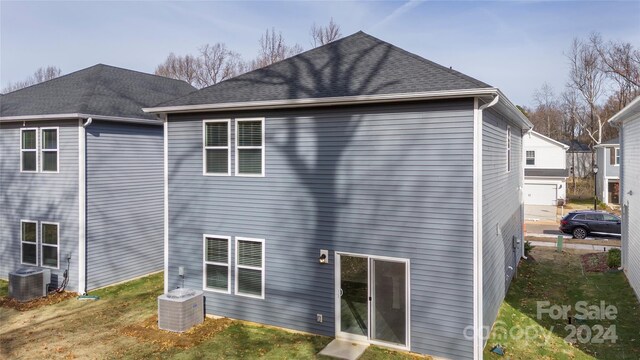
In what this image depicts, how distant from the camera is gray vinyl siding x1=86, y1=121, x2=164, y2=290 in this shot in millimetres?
13094

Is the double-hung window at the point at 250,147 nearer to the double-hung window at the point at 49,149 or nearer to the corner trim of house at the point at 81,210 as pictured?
the corner trim of house at the point at 81,210

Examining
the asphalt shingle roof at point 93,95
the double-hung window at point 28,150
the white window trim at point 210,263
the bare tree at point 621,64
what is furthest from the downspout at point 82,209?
the bare tree at point 621,64

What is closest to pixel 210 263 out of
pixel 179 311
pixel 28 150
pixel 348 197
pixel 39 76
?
pixel 179 311

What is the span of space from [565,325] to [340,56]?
8698 millimetres

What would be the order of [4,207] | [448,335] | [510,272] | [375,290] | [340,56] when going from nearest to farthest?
[448,335], [375,290], [340,56], [510,272], [4,207]

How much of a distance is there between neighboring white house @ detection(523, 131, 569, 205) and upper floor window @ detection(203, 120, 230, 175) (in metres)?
28.8

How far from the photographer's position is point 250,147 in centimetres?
1012

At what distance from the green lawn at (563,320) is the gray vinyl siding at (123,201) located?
37.9 feet

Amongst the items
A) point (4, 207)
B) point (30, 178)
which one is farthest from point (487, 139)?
point (4, 207)

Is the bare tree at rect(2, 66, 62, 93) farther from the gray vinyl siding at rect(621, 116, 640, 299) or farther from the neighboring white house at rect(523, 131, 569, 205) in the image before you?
the gray vinyl siding at rect(621, 116, 640, 299)

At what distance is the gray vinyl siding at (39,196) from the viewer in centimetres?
1292

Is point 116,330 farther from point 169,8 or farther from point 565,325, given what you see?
point 169,8

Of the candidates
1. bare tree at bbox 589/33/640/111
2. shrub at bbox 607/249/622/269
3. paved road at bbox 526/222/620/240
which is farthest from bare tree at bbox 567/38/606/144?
shrub at bbox 607/249/622/269

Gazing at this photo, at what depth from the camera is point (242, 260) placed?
1029 cm
